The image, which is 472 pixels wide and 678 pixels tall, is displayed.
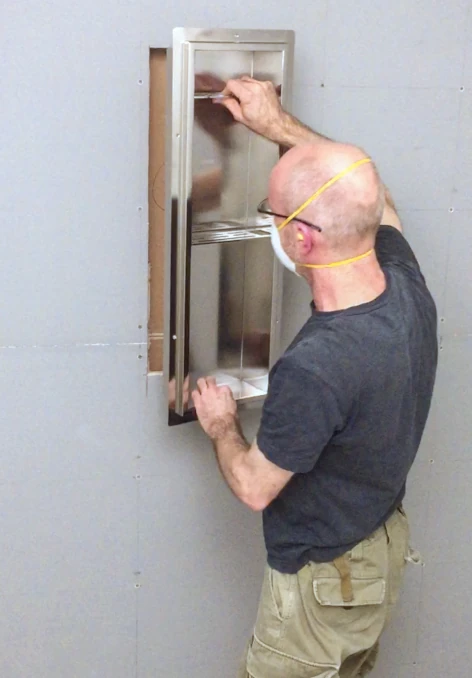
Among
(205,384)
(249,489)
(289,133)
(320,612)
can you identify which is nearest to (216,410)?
(205,384)

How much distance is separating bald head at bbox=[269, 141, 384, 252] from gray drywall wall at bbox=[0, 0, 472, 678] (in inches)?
18.9

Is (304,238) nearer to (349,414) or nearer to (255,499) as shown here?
(349,414)

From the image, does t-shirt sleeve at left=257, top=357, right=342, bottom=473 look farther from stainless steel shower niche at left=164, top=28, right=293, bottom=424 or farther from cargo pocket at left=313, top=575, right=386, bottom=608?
stainless steel shower niche at left=164, top=28, right=293, bottom=424

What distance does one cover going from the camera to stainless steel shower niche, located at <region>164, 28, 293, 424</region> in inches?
64.5

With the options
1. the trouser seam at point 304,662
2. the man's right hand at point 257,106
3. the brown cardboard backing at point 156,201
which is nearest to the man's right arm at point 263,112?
the man's right hand at point 257,106

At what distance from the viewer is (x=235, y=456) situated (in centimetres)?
152

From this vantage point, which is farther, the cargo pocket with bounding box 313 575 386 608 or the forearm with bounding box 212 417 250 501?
the cargo pocket with bounding box 313 575 386 608

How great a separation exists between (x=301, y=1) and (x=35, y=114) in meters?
0.60

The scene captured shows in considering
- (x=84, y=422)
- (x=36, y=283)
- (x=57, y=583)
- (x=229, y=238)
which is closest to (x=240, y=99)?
(x=229, y=238)

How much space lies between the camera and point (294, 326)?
2.02 metres

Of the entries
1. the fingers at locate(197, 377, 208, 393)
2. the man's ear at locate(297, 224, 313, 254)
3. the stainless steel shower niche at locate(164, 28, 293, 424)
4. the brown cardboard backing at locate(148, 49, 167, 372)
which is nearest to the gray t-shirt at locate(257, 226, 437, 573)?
the man's ear at locate(297, 224, 313, 254)

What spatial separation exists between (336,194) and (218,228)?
50cm

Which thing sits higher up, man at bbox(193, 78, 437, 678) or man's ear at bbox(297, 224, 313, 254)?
man's ear at bbox(297, 224, 313, 254)

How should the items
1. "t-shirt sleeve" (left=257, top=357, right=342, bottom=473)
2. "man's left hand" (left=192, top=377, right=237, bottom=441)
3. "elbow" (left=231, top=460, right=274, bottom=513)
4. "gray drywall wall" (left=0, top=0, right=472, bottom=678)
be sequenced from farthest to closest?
"gray drywall wall" (left=0, top=0, right=472, bottom=678) → "man's left hand" (left=192, top=377, right=237, bottom=441) → "elbow" (left=231, top=460, right=274, bottom=513) → "t-shirt sleeve" (left=257, top=357, right=342, bottom=473)
